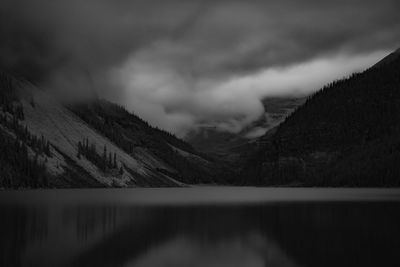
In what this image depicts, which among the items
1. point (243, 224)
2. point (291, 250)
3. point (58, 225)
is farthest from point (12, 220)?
point (291, 250)

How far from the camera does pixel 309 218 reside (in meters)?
68.3

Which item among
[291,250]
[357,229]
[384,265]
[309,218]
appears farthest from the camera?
[309,218]

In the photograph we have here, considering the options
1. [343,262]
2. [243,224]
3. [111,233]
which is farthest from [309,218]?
[343,262]

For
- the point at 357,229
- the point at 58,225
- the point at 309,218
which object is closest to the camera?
the point at 357,229

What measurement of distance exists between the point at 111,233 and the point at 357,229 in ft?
83.5

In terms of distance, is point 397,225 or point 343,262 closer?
point 343,262

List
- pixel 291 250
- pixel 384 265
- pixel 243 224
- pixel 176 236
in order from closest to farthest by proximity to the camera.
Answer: pixel 384 265 → pixel 291 250 → pixel 176 236 → pixel 243 224

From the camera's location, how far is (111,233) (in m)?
50.6

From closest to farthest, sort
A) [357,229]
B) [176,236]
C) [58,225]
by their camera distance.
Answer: [176,236] → [357,229] → [58,225]

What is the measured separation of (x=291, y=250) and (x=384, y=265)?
28.8ft

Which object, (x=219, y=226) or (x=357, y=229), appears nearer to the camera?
(x=357, y=229)

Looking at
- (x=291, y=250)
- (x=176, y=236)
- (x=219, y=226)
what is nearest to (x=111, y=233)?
(x=176, y=236)

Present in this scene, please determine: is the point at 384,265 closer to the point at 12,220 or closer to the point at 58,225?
the point at 58,225

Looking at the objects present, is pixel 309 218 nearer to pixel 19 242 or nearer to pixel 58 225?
pixel 58 225
